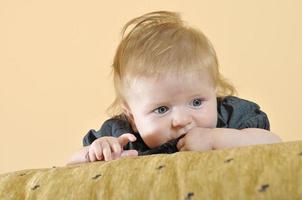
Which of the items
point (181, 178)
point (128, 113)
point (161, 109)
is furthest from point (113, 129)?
point (181, 178)

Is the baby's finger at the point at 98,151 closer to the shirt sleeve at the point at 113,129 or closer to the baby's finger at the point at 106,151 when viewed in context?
the baby's finger at the point at 106,151

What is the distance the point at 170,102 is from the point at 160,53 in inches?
3.3

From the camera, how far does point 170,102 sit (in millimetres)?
849

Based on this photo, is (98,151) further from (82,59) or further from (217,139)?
(82,59)

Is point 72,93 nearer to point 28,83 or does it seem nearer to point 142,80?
point 28,83

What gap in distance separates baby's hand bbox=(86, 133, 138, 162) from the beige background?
2.00ft

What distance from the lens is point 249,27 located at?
1.39 meters

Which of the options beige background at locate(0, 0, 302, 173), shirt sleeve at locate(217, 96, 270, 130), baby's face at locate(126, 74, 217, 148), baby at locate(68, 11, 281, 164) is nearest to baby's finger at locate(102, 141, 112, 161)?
baby at locate(68, 11, 281, 164)

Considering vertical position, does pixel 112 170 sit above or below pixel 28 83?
above

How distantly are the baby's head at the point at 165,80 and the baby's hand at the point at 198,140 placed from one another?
0.03 meters

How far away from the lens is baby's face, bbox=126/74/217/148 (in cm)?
85

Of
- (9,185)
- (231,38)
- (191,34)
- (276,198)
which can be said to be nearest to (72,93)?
(231,38)

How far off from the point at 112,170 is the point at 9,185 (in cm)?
10

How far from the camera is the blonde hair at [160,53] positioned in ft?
2.89
